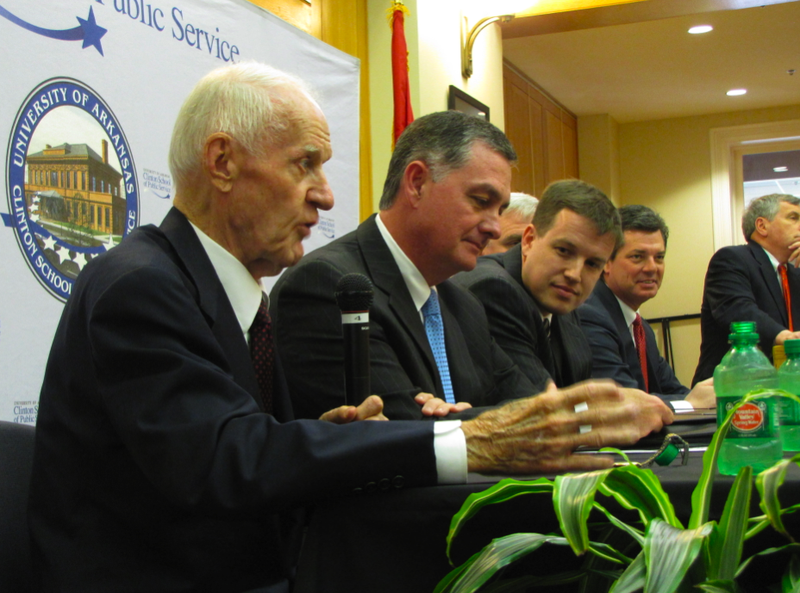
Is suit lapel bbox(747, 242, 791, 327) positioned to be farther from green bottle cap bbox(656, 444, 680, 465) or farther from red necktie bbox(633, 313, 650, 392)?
green bottle cap bbox(656, 444, 680, 465)

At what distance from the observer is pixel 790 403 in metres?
1.15

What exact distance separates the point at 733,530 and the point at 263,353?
2.63ft

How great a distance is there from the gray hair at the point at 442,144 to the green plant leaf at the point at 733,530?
4.33 ft

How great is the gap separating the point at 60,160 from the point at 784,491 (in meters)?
1.64

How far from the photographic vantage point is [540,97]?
23.8ft

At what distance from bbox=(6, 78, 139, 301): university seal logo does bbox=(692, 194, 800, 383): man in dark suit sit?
123 inches

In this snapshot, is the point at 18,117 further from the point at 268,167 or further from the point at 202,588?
the point at 202,588

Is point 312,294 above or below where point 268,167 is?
below

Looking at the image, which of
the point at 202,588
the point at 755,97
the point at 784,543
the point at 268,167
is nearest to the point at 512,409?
the point at 784,543

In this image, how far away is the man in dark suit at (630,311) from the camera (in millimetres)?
2992

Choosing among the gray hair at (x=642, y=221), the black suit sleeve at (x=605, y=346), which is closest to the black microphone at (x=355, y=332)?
the black suit sleeve at (x=605, y=346)

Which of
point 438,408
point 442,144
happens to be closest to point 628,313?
point 442,144

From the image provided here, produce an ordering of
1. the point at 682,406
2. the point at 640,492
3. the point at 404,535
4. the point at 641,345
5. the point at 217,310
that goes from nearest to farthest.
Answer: the point at 640,492, the point at 404,535, the point at 217,310, the point at 682,406, the point at 641,345

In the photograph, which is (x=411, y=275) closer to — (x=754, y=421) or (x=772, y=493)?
(x=754, y=421)
